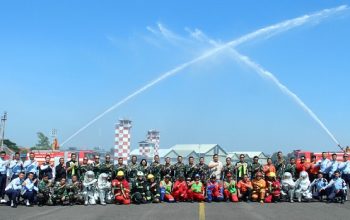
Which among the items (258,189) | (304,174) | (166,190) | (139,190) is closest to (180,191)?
(166,190)

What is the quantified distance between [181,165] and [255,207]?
415cm

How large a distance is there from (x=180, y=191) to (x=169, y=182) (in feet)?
2.15

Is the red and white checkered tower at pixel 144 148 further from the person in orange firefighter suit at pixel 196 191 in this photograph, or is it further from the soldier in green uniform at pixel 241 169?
the person in orange firefighter suit at pixel 196 191

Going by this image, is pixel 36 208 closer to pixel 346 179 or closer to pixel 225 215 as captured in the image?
pixel 225 215

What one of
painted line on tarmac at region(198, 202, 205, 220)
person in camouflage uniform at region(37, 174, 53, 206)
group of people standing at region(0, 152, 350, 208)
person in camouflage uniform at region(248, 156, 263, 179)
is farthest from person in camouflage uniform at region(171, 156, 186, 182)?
person in camouflage uniform at region(37, 174, 53, 206)

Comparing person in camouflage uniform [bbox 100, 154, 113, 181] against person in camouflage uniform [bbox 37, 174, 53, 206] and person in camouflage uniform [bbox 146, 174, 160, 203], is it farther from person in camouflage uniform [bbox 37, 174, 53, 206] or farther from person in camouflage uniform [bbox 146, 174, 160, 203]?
person in camouflage uniform [bbox 37, 174, 53, 206]

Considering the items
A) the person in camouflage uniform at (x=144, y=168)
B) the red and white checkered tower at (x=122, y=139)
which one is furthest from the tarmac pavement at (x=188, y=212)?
the red and white checkered tower at (x=122, y=139)

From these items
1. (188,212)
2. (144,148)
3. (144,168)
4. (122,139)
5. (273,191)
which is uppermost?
(122,139)

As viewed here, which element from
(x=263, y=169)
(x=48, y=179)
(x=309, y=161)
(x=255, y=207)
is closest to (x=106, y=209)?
(x=48, y=179)

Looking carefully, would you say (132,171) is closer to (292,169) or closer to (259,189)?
(259,189)

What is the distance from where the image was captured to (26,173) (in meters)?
17.5

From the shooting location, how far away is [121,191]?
17.0 metres

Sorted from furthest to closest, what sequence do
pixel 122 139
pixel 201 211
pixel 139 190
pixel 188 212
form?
pixel 122 139 < pixel 139 190 < pixel 201 211 < pixel 188 212

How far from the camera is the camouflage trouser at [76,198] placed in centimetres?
1658
